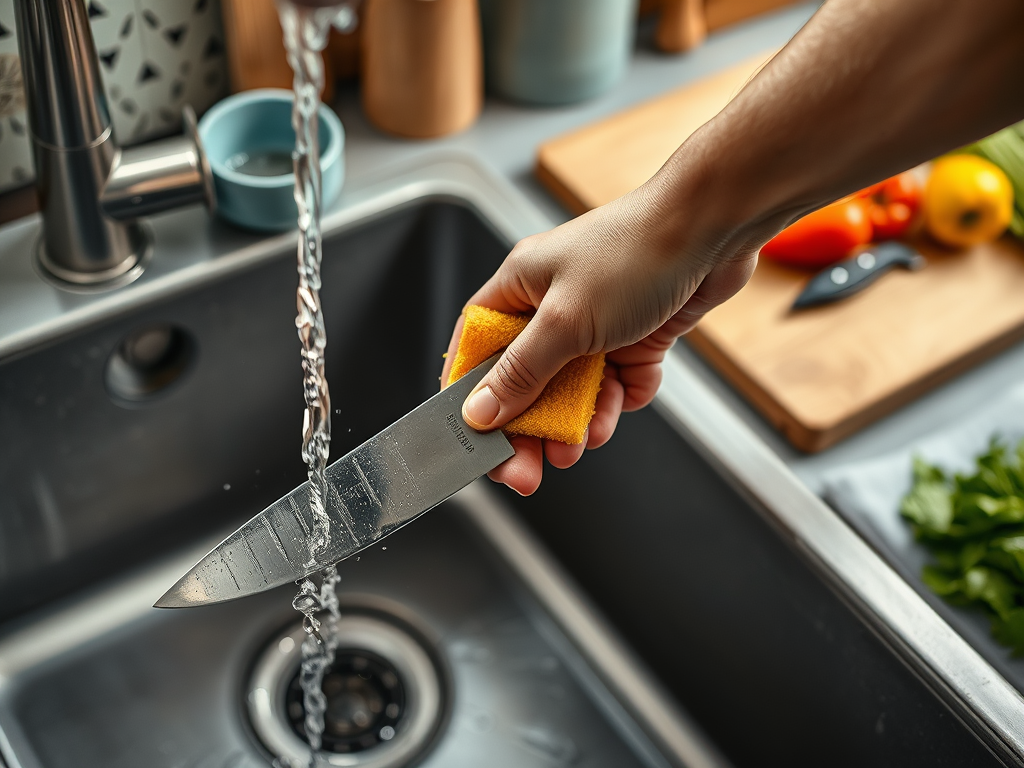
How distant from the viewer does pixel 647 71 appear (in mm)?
1020

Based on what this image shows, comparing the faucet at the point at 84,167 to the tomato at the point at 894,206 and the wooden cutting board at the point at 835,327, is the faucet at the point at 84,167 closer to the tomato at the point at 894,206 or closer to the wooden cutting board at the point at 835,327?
the wooden cutting board at the point at 835,327

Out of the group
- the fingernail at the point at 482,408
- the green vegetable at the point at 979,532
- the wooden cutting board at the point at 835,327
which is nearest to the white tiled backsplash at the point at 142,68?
the wooden cutting board at the point at 835,327

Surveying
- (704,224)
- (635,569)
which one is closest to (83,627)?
(635,569)

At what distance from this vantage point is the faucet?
0.65m

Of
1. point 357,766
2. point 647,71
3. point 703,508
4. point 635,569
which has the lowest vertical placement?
point 357,766

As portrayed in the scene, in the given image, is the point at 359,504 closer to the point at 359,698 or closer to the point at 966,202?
the point at 359,698

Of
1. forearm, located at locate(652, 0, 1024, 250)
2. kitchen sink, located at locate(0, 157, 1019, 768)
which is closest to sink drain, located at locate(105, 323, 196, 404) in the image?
kitchen sink, located at locate(0, 157, 1019, 768)

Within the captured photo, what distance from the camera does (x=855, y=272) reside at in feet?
2.71

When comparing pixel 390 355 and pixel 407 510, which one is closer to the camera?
pixel 407 510

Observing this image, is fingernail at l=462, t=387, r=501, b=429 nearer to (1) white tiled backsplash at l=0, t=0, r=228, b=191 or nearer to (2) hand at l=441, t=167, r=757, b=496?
(2) hand at l=441, t=167, r=757, b=496

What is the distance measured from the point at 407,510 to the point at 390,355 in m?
0.34

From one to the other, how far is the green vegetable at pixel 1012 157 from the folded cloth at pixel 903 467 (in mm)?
178

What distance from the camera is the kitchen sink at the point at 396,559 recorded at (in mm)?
728

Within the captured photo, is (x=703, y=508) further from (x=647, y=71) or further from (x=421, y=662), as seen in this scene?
(x=647, y=71)
